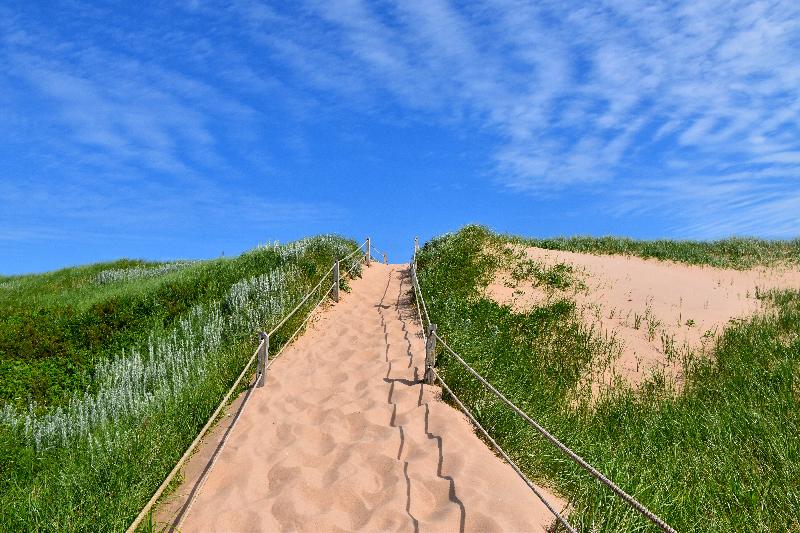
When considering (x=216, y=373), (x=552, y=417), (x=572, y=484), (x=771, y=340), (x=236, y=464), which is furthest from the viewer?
(x=771, y=340)

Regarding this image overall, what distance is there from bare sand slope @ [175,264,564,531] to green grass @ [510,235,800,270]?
12.9 metres

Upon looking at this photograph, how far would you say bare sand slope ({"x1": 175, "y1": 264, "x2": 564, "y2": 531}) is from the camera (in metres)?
5.66

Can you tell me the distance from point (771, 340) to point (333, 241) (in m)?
13.7

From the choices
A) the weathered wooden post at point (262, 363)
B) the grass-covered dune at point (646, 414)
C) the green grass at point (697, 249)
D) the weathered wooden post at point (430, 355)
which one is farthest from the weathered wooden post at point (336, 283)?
the green grass at point (697, 249)

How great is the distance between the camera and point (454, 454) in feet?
21.7

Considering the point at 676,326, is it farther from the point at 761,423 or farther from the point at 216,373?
the point at 216,373

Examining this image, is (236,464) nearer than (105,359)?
A: Yes

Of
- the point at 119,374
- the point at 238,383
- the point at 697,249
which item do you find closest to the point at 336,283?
the point at 119,374

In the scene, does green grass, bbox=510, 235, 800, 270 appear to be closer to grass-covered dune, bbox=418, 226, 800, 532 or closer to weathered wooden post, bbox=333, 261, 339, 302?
grass-covered dune, bbox=418, 226, 800, 532

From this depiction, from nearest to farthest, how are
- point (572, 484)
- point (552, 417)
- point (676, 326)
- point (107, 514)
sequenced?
point (107, 514) < point (572, 484) < point (552, 417) < point (676, 326)

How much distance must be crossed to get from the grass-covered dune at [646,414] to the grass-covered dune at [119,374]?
3.99 meters

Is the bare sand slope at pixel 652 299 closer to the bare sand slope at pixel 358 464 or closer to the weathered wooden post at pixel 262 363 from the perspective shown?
the bare sand slope at pixel 358 464

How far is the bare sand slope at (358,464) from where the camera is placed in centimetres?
566

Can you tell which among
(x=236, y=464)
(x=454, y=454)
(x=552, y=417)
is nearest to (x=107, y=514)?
(x=236, y=464)
